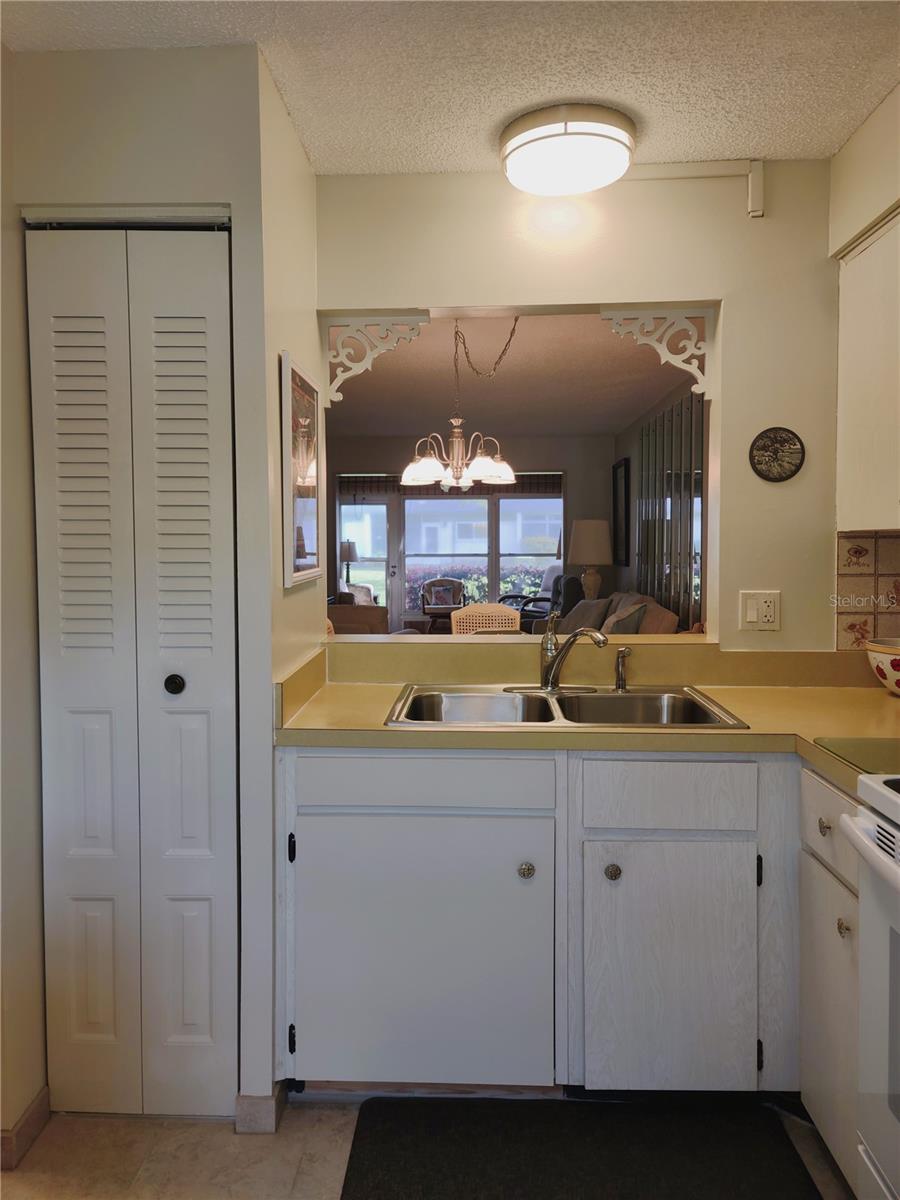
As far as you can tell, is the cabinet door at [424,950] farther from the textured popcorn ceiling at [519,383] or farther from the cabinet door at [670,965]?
the textured popcorn ceiling at [519,383]

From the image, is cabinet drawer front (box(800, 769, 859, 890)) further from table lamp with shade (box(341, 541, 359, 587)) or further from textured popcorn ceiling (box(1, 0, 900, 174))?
table lamp with shade (box(341, 541, 359, 587))

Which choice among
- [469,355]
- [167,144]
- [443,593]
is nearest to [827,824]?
[167,144]

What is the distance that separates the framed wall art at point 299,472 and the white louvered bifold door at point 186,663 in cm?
18

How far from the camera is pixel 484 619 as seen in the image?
4.33m

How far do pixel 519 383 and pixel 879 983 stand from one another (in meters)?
5.17

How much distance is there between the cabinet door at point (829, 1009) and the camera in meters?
1.55

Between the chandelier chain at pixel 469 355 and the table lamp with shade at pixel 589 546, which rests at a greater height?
the chandelier chain at pixel 469 355

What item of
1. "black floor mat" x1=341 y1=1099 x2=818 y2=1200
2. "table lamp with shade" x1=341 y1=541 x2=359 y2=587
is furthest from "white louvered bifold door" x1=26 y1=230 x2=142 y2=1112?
"table lamp with shade" x1=341 y1=541 x2=359 y2=587

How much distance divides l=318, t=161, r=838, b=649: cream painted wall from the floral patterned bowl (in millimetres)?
130

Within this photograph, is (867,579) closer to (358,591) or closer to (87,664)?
(87,664)

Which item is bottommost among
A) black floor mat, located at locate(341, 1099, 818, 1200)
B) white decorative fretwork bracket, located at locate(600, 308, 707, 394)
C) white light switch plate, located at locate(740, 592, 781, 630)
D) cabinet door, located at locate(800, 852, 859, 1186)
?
black floor mat, located at locate(341, 1099, 818, 1200)

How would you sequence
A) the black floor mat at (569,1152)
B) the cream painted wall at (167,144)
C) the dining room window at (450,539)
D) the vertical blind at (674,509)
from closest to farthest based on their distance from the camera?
the black floor mat at (569,1152) < the cream painted wall at (167,144) < the vertical blind at (674,509) < the dining room window at (450,539)

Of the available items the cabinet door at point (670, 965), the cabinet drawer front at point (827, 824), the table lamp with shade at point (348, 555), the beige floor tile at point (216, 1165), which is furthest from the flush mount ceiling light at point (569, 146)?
the table lamp with shade at point (348, 555)

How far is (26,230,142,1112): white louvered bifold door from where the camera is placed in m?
1.82
